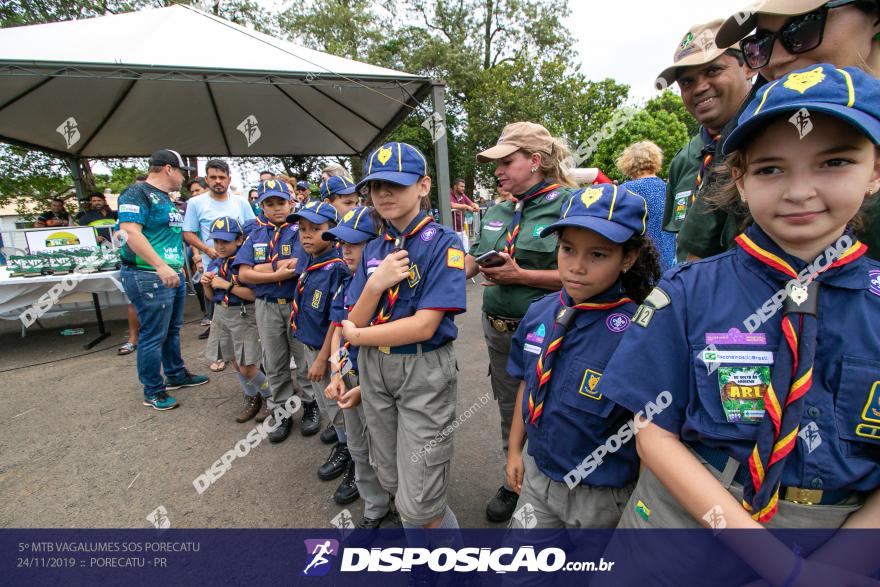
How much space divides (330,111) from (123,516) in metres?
8.58

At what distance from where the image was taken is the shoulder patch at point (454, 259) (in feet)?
6.11

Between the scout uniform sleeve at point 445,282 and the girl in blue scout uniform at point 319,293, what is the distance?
1228mm

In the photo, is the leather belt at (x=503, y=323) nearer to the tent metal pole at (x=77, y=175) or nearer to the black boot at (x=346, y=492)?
the black boot at (x=346, y=492)

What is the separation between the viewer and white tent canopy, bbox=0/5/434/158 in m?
5.12

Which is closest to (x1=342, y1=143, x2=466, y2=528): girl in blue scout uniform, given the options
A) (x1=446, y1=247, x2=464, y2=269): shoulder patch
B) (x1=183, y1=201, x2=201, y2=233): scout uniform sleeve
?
(x1=446, y1=247, x2=464, y2=269): shoulder patch

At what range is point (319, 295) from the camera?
288 centimetres

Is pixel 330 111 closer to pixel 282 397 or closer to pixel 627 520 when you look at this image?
pixel 282 397

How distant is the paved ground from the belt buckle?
6.36ft

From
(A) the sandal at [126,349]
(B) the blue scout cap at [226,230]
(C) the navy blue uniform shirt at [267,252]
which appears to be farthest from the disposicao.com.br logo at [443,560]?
(A) the sandal at [126,349]

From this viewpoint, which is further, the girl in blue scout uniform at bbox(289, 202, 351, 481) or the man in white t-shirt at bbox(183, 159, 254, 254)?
the man in white t-shirt at bbox(183, 159, 254, 254)

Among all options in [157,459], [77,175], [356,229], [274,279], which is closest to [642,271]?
[356,229]

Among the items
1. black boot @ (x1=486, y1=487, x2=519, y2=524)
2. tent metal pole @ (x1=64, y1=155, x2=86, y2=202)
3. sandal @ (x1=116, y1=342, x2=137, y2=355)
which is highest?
tent metal pole @ (x1=64, y1=155, x2=86, y2=202)

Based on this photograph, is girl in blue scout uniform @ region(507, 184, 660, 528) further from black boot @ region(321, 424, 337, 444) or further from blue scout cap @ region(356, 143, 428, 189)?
black boot @ region(321, 424, 337, 444)

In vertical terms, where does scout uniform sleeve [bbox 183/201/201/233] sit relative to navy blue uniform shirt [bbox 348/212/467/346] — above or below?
below
